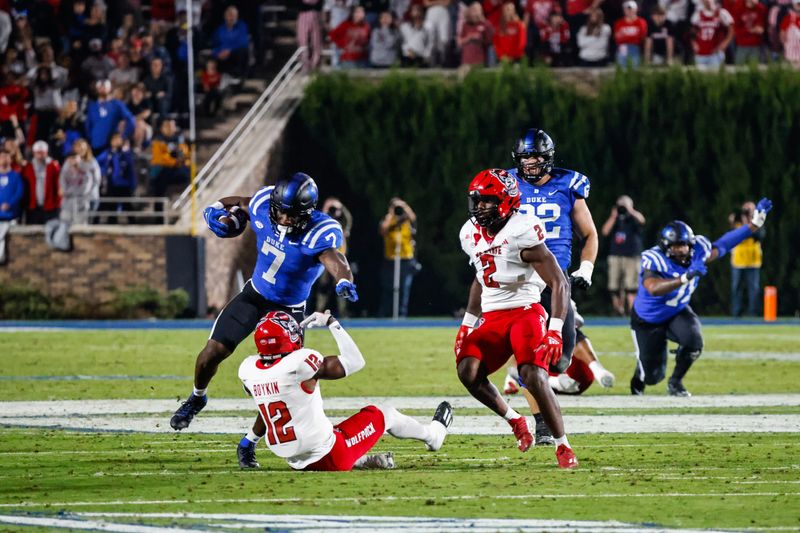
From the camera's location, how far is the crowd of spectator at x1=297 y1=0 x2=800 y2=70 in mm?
25469

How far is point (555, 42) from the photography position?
26.1 meters

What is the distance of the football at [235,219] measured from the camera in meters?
10.7

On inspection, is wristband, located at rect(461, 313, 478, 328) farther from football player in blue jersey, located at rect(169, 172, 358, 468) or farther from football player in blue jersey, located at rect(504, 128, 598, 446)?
football player in blue jersey, located at rect(504, 128, 598, 446)

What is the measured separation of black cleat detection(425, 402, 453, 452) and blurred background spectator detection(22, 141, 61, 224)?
52.8 ft

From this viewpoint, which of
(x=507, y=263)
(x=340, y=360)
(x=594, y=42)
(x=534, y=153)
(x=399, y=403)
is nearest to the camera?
(x=340, y=360)

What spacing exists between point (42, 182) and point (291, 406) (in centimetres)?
1710

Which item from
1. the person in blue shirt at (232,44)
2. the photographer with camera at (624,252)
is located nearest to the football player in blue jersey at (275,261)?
the photographer with camera at (624,252)

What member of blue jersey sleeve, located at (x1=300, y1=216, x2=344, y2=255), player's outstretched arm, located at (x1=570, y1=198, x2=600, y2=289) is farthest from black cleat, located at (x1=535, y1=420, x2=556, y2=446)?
blue jersey sleeve, located at (x1=300, y1=216, x2=344, y2=255)

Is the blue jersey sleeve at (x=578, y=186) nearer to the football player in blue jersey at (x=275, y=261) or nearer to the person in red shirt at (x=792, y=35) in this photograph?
the football player in blue jersey at (x=275, y=261)

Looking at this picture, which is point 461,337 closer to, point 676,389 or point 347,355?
point 347,355

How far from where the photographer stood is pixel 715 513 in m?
7.18

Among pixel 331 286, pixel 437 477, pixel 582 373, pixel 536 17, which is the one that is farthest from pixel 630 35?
pixel 437 477

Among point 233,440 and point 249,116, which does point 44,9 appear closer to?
point 249,116

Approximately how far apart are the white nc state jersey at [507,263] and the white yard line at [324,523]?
8.54ft
